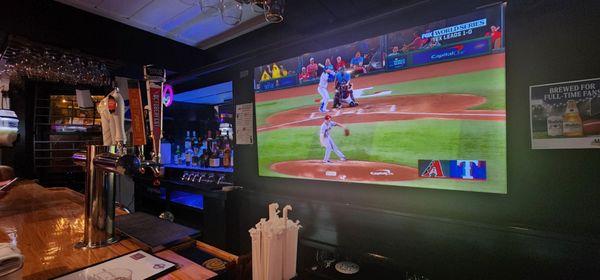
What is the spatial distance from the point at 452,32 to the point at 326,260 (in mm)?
1895

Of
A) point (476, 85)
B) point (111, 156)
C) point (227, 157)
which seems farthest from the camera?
point (227, 157)

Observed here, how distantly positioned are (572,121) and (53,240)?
2684mm

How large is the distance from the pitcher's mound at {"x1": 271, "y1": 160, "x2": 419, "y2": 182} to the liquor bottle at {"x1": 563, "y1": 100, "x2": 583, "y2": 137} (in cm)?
84

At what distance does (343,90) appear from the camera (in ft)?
7.62

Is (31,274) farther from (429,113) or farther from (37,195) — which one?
(429,113)

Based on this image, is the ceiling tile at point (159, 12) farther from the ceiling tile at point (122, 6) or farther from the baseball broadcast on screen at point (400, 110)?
the baseball broadcast on screen at point (400, 110)

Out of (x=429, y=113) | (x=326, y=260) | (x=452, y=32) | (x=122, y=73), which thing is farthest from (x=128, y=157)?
(x=122, y=73)

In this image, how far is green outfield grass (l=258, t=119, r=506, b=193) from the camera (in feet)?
5.45

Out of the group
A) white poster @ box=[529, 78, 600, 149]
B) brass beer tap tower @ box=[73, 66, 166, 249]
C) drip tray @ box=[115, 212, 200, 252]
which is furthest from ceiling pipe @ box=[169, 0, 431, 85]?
drip tray @ box=[115, 212, 200, 252]

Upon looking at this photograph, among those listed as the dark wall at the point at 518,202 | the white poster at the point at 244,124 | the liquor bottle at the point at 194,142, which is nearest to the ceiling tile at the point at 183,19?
the white poster at the point at 244,124

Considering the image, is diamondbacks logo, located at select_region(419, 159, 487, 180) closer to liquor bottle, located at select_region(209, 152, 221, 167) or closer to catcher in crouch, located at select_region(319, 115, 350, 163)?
catcher in crouch, located at select_region(319, 115, 350, 163)

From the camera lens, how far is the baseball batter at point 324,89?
2.42 meters

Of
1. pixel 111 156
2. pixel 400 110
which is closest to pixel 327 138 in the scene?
pixel 400 110

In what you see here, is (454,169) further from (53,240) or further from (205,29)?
(205,29)
